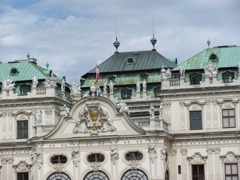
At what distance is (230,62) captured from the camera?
8562cm

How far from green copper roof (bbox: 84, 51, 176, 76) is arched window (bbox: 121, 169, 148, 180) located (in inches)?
617

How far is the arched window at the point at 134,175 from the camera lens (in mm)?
79812

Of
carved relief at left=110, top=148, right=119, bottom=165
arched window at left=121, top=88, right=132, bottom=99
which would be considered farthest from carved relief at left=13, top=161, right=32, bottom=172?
arched window at left=121, top=88, right=132, bottom=99

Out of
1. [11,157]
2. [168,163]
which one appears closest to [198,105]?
[168,163]

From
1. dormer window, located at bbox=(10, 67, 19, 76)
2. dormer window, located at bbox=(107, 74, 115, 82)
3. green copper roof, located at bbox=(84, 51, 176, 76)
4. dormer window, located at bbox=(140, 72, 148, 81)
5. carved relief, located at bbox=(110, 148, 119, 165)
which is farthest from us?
green copper roof, located at bbox=(84, 51, 176, 76)

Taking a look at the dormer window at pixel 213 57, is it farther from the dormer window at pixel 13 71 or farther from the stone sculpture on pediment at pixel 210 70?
the dormer window at pixel 13 71

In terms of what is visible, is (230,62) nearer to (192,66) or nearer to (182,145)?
(192,66)

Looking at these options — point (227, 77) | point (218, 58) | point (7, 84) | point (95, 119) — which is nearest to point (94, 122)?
point (95, 119)

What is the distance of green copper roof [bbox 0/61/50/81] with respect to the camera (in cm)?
9112

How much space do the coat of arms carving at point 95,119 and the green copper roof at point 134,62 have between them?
38.2 feet

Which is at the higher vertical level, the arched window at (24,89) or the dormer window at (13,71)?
the dormer window at (13,71)

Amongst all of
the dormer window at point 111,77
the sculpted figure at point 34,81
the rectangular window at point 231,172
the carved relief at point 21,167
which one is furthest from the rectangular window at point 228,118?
the carved relief at point 21,167

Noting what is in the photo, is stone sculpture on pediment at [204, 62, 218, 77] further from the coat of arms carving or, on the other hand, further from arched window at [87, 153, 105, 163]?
arched window at [87, 153, 105, 163]

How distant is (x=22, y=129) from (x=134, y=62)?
15.6m
